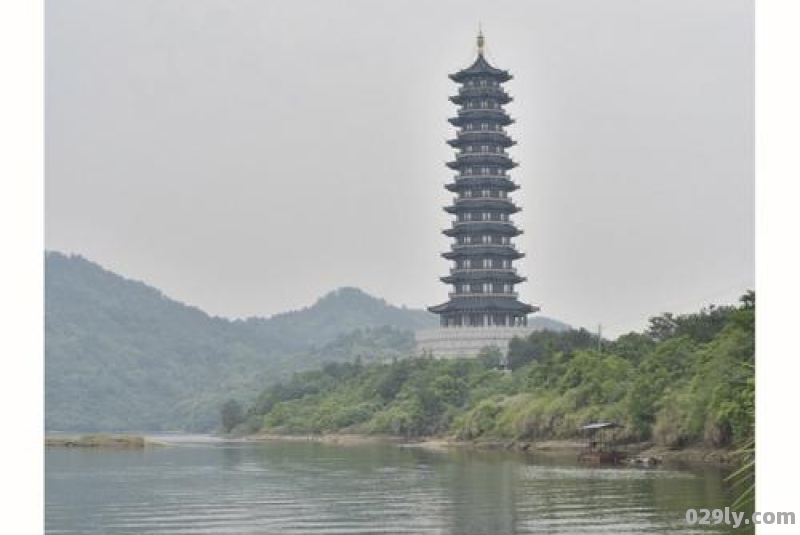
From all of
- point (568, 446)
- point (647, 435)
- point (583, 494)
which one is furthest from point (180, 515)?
point (568, 446)

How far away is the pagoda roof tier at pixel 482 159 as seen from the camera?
130 metres

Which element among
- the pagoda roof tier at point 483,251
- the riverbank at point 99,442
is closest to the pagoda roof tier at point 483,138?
the pagoda roof tier at point 483,251

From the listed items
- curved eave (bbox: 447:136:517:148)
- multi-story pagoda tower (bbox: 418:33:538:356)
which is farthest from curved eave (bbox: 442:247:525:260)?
curved eave (bbox: 447:136:517:148)

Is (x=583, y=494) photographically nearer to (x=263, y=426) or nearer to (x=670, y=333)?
(x=670, y=333)

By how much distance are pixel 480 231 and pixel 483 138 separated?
10.1 meters

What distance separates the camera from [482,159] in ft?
427

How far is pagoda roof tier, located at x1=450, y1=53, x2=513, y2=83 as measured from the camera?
133 metres

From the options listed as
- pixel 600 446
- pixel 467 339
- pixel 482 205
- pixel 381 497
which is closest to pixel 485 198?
pixel 482 205

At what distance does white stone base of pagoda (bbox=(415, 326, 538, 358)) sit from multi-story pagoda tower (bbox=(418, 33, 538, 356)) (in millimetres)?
93

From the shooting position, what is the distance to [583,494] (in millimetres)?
44406

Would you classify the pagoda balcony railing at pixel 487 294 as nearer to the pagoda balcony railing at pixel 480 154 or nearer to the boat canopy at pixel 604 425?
the pagoda balcony railing at pixel 480 154

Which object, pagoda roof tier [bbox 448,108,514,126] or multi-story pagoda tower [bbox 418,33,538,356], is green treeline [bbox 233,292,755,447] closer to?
multi-story pagoda tower [bbox 418,33,538,356]

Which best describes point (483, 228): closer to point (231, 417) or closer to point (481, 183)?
point (481, 183)
